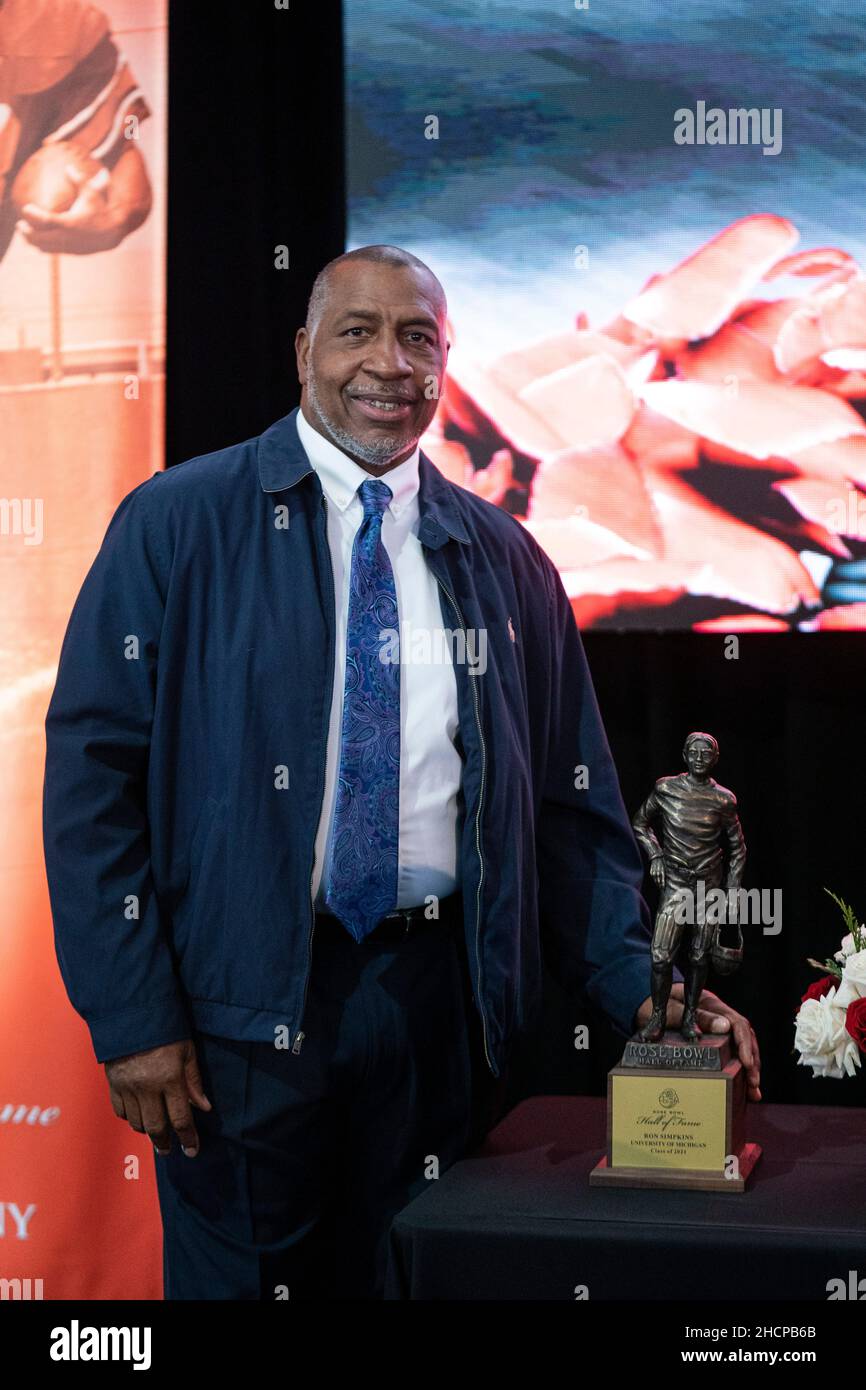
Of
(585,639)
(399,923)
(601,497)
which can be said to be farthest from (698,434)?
(399,923)

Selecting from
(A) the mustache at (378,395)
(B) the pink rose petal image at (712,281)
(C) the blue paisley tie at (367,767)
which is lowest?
(C) the blue paisley tie at (367,767)

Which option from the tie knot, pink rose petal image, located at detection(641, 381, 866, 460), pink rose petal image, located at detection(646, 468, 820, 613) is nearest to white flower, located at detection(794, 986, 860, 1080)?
the tie knot

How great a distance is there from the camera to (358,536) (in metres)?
2.20

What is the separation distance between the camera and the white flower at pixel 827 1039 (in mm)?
1953

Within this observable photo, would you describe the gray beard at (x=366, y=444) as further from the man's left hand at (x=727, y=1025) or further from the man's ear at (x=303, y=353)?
the man's left hand at (x=727, y=1025)

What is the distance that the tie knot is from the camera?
2215 millimetres

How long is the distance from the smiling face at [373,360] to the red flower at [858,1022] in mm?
984

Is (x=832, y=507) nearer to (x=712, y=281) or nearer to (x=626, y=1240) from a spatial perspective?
(x=712, y=281)

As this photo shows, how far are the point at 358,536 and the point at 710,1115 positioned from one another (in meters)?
0.91

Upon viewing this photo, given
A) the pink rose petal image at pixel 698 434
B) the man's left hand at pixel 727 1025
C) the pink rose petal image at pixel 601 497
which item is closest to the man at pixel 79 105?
the pink rose petal image at pixel 698 434

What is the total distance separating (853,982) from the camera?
6.40ft

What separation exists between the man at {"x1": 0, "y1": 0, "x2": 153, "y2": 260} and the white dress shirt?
119 centimetres

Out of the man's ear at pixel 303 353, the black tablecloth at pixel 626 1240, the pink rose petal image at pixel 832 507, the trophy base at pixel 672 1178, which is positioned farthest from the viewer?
the pink rose petal image at pixel 832 507

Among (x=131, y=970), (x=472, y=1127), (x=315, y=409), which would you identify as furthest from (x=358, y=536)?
(x=472, y=1127)
